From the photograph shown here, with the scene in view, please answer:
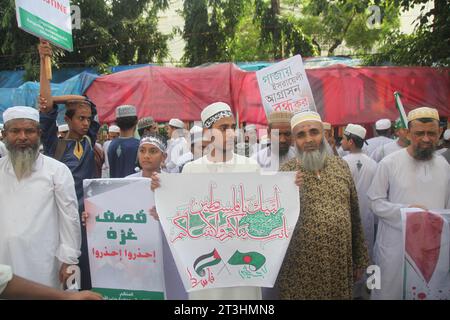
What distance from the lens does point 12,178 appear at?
3225mm

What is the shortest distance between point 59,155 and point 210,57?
48.5 ft

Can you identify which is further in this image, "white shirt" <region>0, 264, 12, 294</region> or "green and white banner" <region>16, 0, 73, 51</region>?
"green and white banner" <region>16, 0, 73, 51</region>

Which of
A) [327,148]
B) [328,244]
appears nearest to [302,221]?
[328,244]

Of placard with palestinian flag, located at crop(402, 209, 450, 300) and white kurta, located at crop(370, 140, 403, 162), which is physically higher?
white kurta, located at crop(370, 140, 403, 162)

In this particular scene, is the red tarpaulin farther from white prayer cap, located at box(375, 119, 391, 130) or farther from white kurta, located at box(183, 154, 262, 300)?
white kurta, located at box(183, 154, 262, 300)

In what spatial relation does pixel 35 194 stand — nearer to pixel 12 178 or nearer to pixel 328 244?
pixel 12 178

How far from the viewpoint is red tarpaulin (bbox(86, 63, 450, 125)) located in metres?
9.36

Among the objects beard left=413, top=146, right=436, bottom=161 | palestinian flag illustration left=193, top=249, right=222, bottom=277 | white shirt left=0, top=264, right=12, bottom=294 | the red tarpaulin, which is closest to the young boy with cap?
palestinian flag illustration left=193, top=249, right=222, bottom=277

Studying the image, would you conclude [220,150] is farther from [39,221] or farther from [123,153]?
[123,153]

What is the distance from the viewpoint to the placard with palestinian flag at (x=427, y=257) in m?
3.47

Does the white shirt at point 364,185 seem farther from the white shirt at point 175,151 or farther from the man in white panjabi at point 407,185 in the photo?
the white shirt at point 175,151

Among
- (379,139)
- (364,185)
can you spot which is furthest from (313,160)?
(379,139)

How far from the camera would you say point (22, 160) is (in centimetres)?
323

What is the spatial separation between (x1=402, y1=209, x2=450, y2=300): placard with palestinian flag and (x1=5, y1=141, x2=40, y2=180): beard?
2.60 meters
